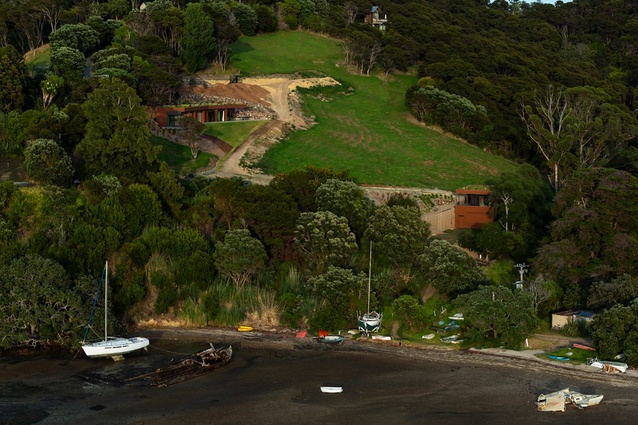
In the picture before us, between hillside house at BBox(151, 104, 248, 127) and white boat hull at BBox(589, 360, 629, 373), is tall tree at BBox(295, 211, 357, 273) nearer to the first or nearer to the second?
white boat hull at BBox(589, 360, 629, 373)

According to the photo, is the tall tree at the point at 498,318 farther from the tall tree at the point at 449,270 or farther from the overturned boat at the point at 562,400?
the overturned boat at the point at 562,400

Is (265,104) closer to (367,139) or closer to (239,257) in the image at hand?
(367,139)

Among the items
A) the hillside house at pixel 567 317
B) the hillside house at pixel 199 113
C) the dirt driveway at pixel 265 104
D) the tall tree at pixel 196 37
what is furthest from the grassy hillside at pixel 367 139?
the hillside house at pixel 567 317

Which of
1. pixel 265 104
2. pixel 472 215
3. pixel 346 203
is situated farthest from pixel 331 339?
pixel 265 104

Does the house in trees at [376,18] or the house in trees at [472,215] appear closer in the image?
the house in trees at [472,215]

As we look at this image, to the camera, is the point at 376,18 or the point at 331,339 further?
the point at 376,18
